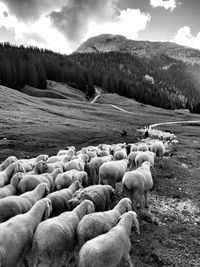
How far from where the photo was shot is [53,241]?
764cm

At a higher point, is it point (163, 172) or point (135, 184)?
point (135, 184)

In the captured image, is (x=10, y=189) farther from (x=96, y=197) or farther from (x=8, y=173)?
(x=96, y=197)

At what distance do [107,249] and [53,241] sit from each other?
1.61 m

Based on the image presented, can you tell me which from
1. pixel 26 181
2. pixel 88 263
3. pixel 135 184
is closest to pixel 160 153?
pixel 135 184

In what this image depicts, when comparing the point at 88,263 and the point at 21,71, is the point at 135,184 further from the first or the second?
the point at 21,71

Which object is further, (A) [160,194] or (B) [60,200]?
(A) [160,194]

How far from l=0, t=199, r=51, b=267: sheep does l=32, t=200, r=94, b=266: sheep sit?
40 cm

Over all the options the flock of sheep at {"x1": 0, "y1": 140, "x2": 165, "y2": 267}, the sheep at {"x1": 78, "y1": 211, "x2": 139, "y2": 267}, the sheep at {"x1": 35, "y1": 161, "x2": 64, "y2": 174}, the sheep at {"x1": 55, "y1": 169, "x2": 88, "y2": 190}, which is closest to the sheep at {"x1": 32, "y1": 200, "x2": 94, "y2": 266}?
the flock of sheep at {"x1": 0, "y1": 140, "x2": 165, "y2": 267}

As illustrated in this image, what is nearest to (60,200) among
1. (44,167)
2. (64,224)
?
(64,224)

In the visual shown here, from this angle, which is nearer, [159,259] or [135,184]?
[159,259]

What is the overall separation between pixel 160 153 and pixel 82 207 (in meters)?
16.7

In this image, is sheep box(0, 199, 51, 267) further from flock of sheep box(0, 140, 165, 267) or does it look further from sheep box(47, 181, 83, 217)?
sheep box(47, 181, 83, 217)

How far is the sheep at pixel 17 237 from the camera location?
7.20m

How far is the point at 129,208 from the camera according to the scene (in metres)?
10.4
